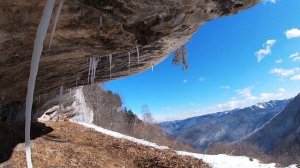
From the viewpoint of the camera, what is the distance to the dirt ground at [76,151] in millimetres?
9328

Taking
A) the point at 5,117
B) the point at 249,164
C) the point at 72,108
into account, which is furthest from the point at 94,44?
the point at 72,108

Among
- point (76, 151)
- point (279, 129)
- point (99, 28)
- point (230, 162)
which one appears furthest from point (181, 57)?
point (279, 129)

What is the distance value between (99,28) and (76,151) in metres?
5.58

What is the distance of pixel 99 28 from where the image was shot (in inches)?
215

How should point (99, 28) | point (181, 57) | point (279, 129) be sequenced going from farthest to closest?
point (279, 129)
point (181, 57)
point (99, 28)

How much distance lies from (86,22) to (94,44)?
89cm

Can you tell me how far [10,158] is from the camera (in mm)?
8961

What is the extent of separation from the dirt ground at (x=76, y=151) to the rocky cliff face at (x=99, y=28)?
2.37 meters

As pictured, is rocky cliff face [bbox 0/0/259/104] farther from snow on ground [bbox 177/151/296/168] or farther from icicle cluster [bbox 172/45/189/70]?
snow on ground [bbox 177/151/296/168]

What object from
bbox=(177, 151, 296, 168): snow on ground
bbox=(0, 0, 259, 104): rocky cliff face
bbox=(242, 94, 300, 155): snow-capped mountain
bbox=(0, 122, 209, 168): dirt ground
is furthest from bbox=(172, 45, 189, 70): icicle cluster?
bbox=(242, 94, 300, 155): snow-capped mountain

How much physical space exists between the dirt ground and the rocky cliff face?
2366 millimetres

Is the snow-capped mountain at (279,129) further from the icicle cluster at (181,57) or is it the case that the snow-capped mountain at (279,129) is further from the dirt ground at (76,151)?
the icicle cluster at (181,57)

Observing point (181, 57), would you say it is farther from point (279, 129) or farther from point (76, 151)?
point (279, 129)

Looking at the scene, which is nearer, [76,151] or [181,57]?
[181,57]
